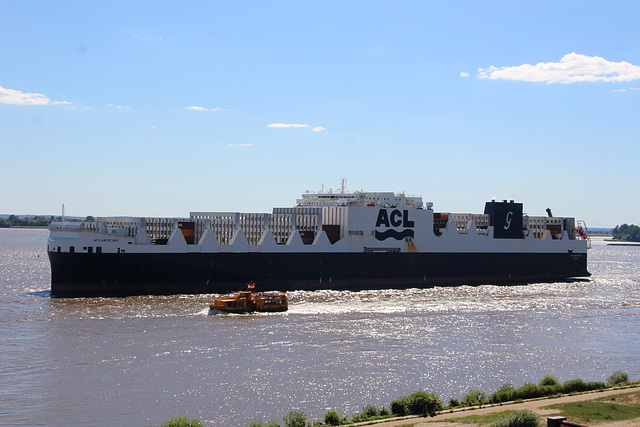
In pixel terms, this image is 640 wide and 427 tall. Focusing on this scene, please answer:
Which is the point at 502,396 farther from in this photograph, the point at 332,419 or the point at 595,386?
the point at 332,419

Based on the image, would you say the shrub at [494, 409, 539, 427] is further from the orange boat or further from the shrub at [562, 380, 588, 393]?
the orange boat

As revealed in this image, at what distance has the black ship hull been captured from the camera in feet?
150

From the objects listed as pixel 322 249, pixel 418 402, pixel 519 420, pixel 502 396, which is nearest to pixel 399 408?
pixel 418 402

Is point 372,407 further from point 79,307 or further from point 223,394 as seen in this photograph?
point 79,307

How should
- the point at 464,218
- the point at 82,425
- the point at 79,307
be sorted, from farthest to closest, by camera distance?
1. the point at 464,218
2. the point at 79,307
3. the point at 82,425

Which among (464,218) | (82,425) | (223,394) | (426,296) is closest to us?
(82,425)

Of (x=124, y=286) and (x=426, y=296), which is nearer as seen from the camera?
(x=124, y=286)

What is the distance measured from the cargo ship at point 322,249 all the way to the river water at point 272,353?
2.67m

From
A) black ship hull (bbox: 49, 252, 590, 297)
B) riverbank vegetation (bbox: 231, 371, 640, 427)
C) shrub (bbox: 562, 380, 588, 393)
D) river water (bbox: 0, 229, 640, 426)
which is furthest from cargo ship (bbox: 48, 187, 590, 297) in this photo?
shrub (bbox: 562, 380, 588, 393)

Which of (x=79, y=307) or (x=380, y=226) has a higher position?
(x=380, y=226)

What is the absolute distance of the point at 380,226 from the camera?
5809cm

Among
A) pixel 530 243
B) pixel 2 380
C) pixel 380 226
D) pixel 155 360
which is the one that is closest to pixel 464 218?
pixel 530 243

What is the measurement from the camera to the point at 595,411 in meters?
19.2

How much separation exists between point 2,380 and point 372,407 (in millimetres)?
14221
